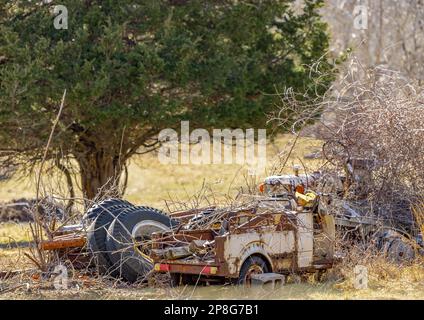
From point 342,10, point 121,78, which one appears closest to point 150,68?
point 121,78

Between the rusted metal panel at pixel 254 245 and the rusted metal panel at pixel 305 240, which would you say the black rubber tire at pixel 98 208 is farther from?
the rusted metal panel at pixel 305 240

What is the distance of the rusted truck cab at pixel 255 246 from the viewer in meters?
9.63

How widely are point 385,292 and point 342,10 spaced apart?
2758 centimetres

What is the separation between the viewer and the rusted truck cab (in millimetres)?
9633

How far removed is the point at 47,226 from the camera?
1080 centimetres

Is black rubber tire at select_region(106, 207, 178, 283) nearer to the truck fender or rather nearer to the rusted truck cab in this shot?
the rusted truck cab

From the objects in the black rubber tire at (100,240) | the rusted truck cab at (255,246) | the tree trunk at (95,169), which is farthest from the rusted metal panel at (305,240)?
the tree trunk at (95,169)

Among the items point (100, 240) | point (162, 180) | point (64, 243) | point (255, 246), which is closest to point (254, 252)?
point (255, 246)

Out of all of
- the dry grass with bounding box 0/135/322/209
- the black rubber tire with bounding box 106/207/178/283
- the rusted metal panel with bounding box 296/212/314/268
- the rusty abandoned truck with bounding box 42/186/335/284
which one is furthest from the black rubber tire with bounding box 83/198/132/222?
the dry grass with bounding box 0/135/322/209

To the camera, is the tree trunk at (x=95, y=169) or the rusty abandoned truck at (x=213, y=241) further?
the tree trunk at (x=95, y=169)

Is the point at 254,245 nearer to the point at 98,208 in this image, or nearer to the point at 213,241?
the point at 213,241

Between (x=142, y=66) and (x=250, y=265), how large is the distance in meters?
7.61

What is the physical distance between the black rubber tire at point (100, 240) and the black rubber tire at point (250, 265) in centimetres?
163

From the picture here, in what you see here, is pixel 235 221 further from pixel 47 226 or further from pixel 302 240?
pixel 47 226
